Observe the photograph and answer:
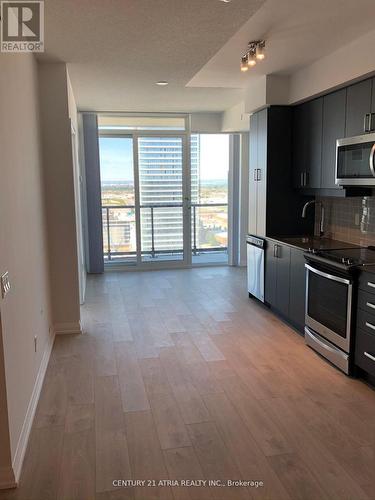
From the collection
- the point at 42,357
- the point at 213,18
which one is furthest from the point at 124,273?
the point at 213,18

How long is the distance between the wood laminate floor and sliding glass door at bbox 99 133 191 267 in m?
2.90

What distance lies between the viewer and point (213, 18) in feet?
9.25

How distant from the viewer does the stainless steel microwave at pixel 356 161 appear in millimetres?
3355

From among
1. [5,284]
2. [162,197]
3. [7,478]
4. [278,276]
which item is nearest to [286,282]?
[278,276]

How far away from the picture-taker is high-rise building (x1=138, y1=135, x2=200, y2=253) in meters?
7.09

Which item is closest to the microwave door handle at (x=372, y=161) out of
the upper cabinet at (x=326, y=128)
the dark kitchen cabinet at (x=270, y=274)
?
the upper cabinet at (x=326, y=128)

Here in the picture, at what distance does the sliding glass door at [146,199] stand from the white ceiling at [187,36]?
83.0 inches

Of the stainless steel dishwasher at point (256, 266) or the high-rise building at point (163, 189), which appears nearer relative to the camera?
the stainless steel dishwasher at point (256, 266)

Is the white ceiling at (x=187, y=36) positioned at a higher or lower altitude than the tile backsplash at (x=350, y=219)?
higher

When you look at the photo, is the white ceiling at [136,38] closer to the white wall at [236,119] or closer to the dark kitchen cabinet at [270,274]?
the white wall at [236,119]

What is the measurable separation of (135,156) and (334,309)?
15.1 ft

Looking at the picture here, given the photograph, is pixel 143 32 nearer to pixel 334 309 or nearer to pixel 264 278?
pixel 334 309

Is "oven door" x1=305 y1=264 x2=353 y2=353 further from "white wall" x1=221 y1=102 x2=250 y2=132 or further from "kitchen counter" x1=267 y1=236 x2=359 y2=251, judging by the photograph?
"white wall" x1=221 y1=102 x2=250 y2=132

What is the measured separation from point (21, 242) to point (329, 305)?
2379 millimetres
